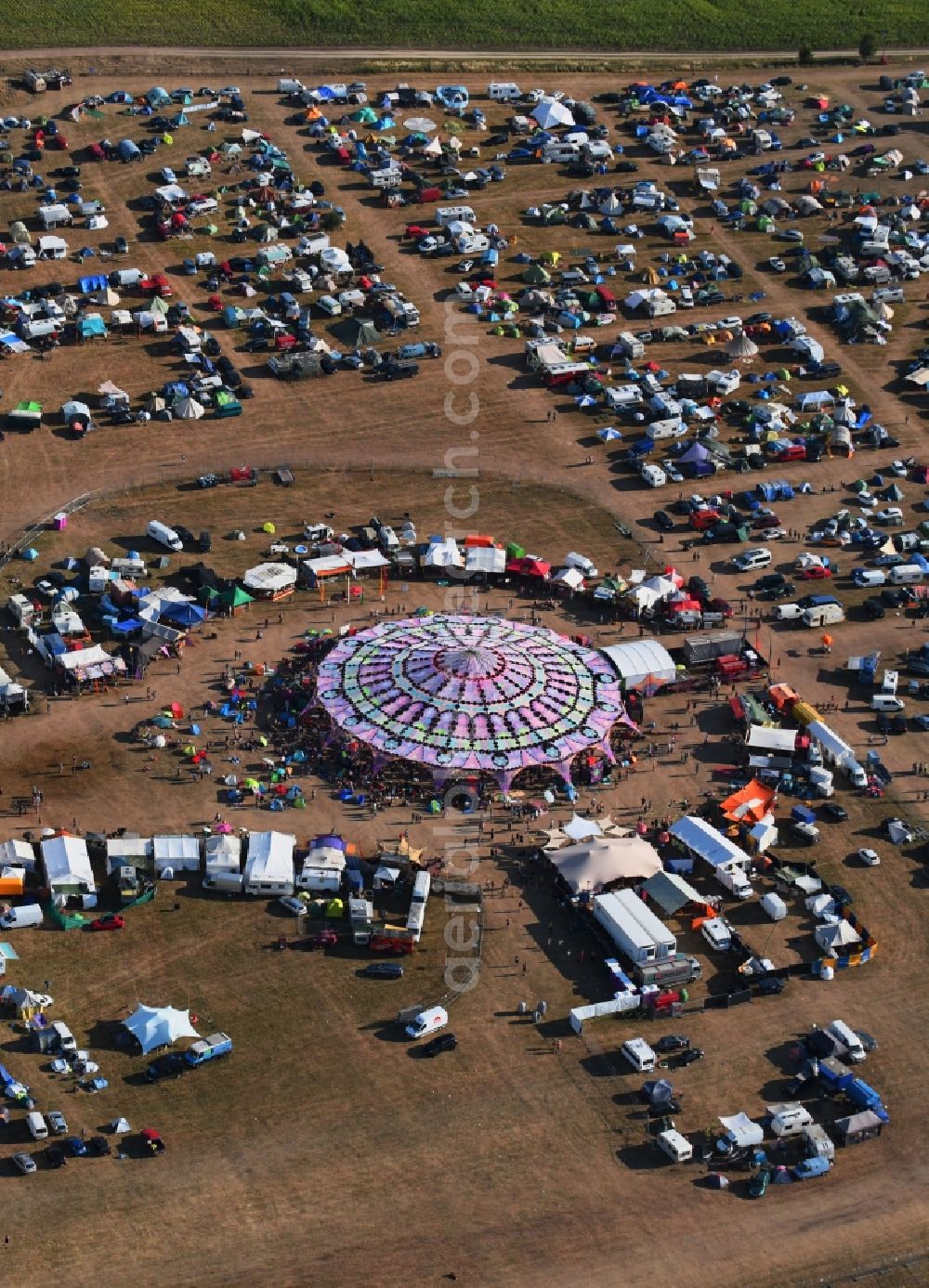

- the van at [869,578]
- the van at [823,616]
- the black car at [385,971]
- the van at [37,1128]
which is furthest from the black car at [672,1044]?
the van at [869,578]

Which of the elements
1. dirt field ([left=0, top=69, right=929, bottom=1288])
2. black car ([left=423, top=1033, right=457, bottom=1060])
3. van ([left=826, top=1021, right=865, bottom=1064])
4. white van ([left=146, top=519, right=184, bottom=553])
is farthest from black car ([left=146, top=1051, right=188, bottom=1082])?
white van ([left=146, top=519, right=184, bottom=553])

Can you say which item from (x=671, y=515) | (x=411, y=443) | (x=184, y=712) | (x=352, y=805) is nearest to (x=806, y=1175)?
(x=352, y=805)

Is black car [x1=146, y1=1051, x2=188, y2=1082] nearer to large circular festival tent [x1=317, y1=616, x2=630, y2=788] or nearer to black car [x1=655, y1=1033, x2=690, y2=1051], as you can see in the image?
black car [x1=655, y1=1033, x2=690, y2=1051]

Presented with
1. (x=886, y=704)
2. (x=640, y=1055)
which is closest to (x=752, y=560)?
(x=886, y=704)

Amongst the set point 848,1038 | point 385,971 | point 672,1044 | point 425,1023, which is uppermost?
point 385,971

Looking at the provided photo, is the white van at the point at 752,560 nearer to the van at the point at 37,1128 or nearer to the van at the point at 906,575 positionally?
the van at the point at 906,575

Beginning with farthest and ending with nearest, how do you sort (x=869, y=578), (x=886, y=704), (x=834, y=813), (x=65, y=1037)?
(x=869, y=578)
(x=886, y=704)
(x=834, y=813)
(x=65, y=1037)

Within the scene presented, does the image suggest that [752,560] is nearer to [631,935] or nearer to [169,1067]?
[631,935]
